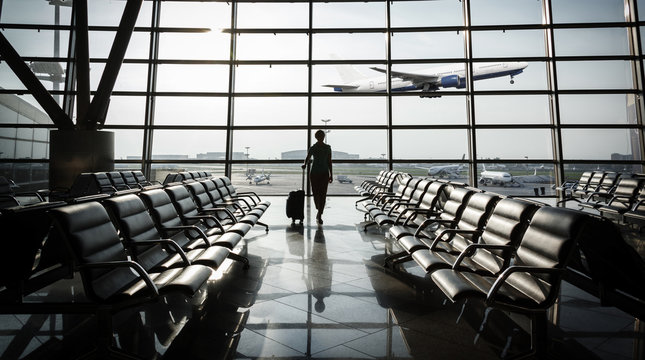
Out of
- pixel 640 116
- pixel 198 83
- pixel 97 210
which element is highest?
pixel 198 83

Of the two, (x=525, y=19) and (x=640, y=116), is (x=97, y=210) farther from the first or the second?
(x=640, y=116)

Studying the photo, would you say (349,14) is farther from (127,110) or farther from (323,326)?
(323,326)

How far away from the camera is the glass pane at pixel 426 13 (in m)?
7.66

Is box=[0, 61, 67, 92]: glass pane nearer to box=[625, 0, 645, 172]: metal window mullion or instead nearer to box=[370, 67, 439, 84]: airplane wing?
box=[370, 67, 439, 84]: airplane wing

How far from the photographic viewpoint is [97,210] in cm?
150

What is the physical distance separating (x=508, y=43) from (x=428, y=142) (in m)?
3.09

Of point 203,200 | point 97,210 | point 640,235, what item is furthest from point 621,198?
point 97,210

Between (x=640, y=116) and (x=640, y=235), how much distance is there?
16.7 ft

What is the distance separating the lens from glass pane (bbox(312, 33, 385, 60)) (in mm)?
7645

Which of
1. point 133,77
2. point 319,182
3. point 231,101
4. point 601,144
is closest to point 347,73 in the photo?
point 231,101

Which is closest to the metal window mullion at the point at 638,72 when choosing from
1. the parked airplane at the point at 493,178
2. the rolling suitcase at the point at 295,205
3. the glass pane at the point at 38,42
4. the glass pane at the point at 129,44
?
the parked airplane at the point at 493,178

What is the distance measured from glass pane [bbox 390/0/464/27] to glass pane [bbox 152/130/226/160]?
5060 millimetres

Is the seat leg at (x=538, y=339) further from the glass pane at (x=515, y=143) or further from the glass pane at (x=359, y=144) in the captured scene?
the glass pane at (x=515, y=143)

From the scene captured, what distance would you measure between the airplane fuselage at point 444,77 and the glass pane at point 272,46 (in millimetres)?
1373
